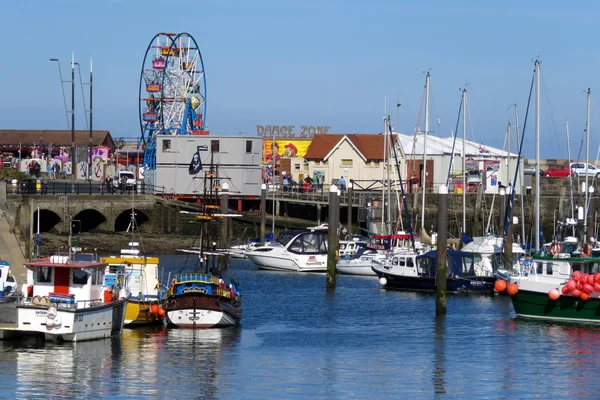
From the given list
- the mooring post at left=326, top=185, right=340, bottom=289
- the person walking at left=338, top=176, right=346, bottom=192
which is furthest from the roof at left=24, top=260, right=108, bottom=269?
the person walking at left=338, top=176, right=346, bottom=192

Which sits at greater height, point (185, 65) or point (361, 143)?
point (185, 65)

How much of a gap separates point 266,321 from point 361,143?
61.9m

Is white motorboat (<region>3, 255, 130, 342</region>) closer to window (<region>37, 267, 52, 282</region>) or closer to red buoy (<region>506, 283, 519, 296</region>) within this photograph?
window (<region>37, 267, 52, 282</region>)

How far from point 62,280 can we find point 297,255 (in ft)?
107

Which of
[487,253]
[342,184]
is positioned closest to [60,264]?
[487,253]

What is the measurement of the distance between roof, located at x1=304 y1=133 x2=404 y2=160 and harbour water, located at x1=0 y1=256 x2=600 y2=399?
55141 millimetres

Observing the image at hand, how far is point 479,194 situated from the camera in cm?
8519

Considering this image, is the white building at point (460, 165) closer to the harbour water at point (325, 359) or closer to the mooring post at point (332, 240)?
the mooring post at point (332, 240)

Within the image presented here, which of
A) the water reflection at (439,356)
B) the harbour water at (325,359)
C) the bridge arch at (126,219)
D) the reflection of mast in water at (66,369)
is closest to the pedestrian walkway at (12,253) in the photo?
the harbour water at (325,359)

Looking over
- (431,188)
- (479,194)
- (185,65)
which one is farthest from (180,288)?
(185,65)

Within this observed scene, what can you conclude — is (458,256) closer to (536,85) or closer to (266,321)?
(536,85)

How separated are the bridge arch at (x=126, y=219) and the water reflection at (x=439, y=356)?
3646 cm

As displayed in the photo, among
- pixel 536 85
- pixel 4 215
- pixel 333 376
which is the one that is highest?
pixel 536 85

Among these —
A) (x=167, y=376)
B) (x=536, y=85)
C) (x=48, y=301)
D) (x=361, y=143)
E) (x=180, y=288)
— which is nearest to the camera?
(x=167, y=376)
